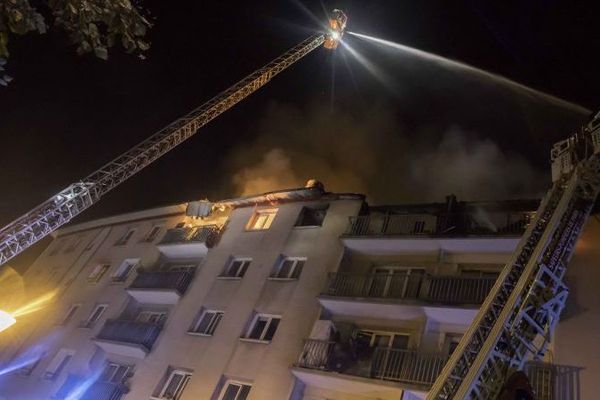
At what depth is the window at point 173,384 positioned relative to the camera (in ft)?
52.3

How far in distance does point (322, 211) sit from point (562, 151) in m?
11.7

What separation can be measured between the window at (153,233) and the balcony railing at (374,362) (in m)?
15.0

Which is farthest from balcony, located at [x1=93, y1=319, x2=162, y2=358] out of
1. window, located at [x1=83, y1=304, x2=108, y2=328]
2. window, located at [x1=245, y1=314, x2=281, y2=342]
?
window, located at [x1=245, y1=314, x2=281, y2=342]

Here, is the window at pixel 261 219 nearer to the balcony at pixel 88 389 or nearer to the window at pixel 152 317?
the window at pixel 152 317

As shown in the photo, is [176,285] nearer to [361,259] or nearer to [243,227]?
[243,227]

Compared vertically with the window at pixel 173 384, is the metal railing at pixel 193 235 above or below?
above

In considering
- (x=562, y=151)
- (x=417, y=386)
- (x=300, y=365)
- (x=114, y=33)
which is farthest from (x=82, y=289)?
(x=562, y=151)

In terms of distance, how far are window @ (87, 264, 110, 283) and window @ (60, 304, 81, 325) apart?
5.43ft

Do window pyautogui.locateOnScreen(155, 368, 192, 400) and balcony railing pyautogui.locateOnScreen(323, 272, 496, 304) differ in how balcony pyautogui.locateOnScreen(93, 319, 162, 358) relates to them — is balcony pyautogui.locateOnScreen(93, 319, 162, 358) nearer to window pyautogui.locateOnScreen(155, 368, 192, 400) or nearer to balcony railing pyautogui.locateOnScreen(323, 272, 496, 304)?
window pyautogui.locateOnScreen(155, 368, 192, 400)

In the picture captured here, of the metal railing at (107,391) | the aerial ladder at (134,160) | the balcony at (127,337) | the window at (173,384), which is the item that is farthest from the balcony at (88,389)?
the aerial ladder at (134,160)

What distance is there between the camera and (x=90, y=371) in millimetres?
19594

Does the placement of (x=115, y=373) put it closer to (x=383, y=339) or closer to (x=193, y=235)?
(x=193, y=235)

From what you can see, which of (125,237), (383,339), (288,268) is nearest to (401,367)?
(383,339)

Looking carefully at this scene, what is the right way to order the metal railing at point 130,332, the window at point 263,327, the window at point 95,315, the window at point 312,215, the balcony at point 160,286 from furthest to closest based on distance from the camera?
the window at point 95,315 → the balcony at point 160,286 → the window at point 312,215 → the metal railing at point 130,332 → the window at point 263,327
